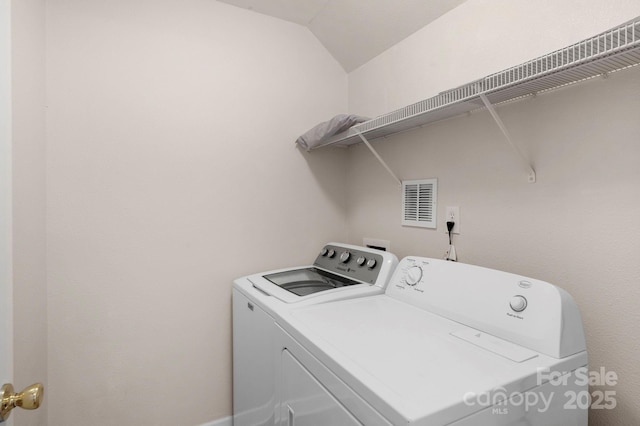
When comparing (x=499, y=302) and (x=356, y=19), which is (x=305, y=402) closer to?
(x=499, y=302)

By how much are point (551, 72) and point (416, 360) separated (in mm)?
927

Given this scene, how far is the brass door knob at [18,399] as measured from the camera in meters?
0.69

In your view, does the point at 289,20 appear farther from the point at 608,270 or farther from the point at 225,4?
the point at 608,270

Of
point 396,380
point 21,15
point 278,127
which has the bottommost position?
point 396,380

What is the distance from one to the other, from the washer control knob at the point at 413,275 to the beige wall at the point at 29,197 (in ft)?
4.88

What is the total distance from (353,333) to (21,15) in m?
1.74

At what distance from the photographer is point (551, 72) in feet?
3.05

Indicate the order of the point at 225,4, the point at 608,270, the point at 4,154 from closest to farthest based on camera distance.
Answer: the point at 4,154, the point at 608,270, the point at 225,4

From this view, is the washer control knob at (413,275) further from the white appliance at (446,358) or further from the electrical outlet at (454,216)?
the electrical outlet at (454,216)

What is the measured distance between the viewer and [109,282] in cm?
163

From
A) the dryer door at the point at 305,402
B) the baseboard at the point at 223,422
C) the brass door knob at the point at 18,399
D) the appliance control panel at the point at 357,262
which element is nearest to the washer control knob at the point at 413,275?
the appliance control panel at the point at 357,262

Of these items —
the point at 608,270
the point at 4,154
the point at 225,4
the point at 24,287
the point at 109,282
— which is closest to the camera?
the point at 4,154

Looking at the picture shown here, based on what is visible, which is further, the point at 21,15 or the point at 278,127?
the point at 278,127

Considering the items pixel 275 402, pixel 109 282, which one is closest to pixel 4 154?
pixel 109 282
